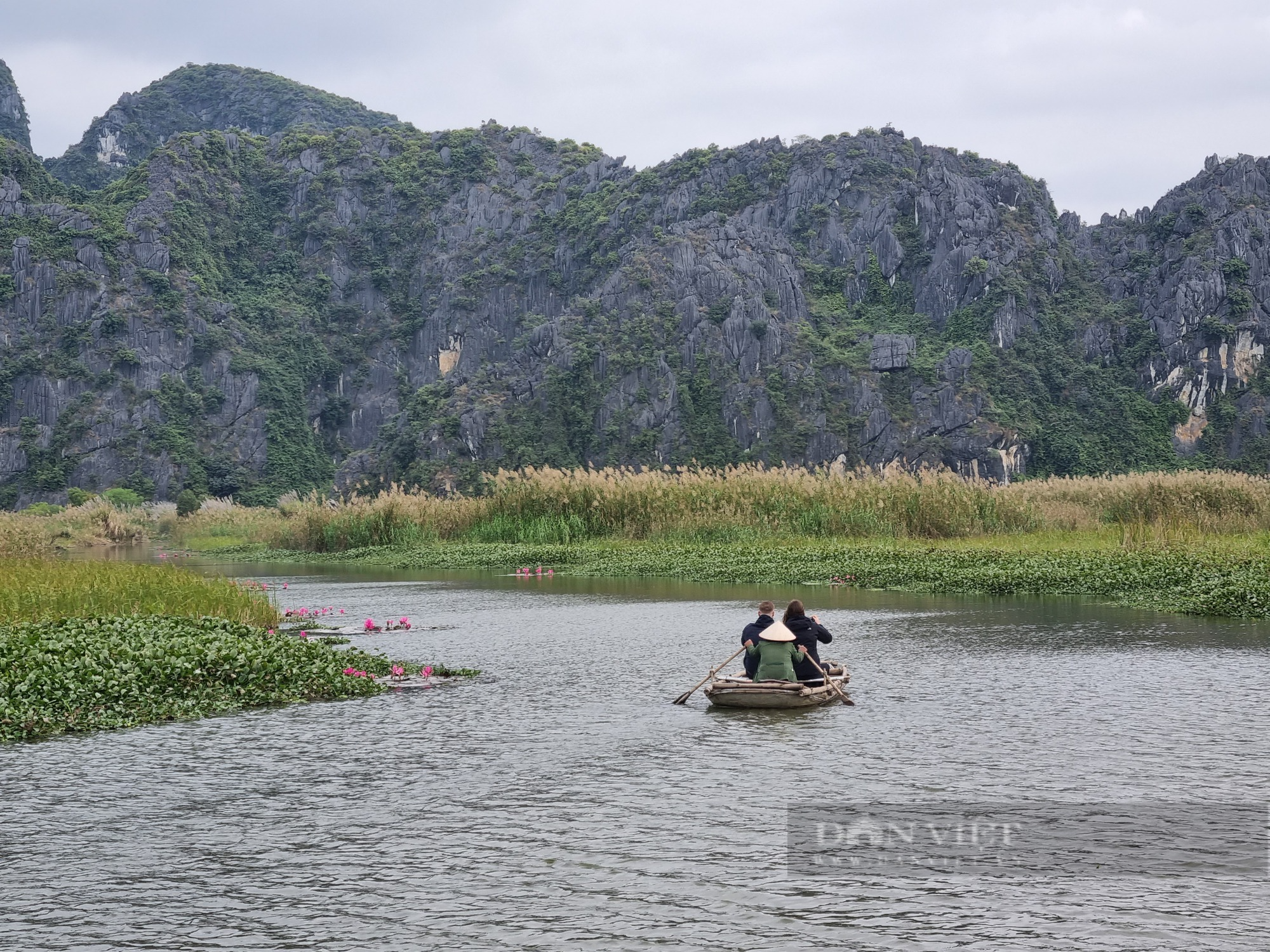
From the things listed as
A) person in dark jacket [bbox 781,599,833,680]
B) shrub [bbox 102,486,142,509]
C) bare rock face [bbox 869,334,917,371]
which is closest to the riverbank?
person in dark jacket [bbox 781,599,833,680]

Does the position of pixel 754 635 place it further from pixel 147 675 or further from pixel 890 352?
pixel 890 352

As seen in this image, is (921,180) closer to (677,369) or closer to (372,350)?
(677,369)

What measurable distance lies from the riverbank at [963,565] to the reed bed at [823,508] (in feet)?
4.24

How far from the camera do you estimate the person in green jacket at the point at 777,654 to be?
12992 millimetres

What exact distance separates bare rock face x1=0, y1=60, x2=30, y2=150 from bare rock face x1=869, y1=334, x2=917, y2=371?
444ft

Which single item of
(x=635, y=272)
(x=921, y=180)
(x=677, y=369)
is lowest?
(x=677, y=369)

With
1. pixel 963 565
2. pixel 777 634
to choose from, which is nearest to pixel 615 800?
pixel 777 634

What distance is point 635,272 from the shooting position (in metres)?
122

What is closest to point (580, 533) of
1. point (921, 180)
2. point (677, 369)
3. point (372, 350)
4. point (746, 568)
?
point (746, 568)

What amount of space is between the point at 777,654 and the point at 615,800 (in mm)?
4000

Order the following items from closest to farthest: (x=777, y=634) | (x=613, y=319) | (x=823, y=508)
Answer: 1. (x=777, y=634)
2. (x=823, y=508)
3. (x=613, y=319)

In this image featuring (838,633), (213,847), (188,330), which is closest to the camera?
(213,847)

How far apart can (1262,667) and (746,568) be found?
51.5 ft

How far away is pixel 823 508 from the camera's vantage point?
116 ft
